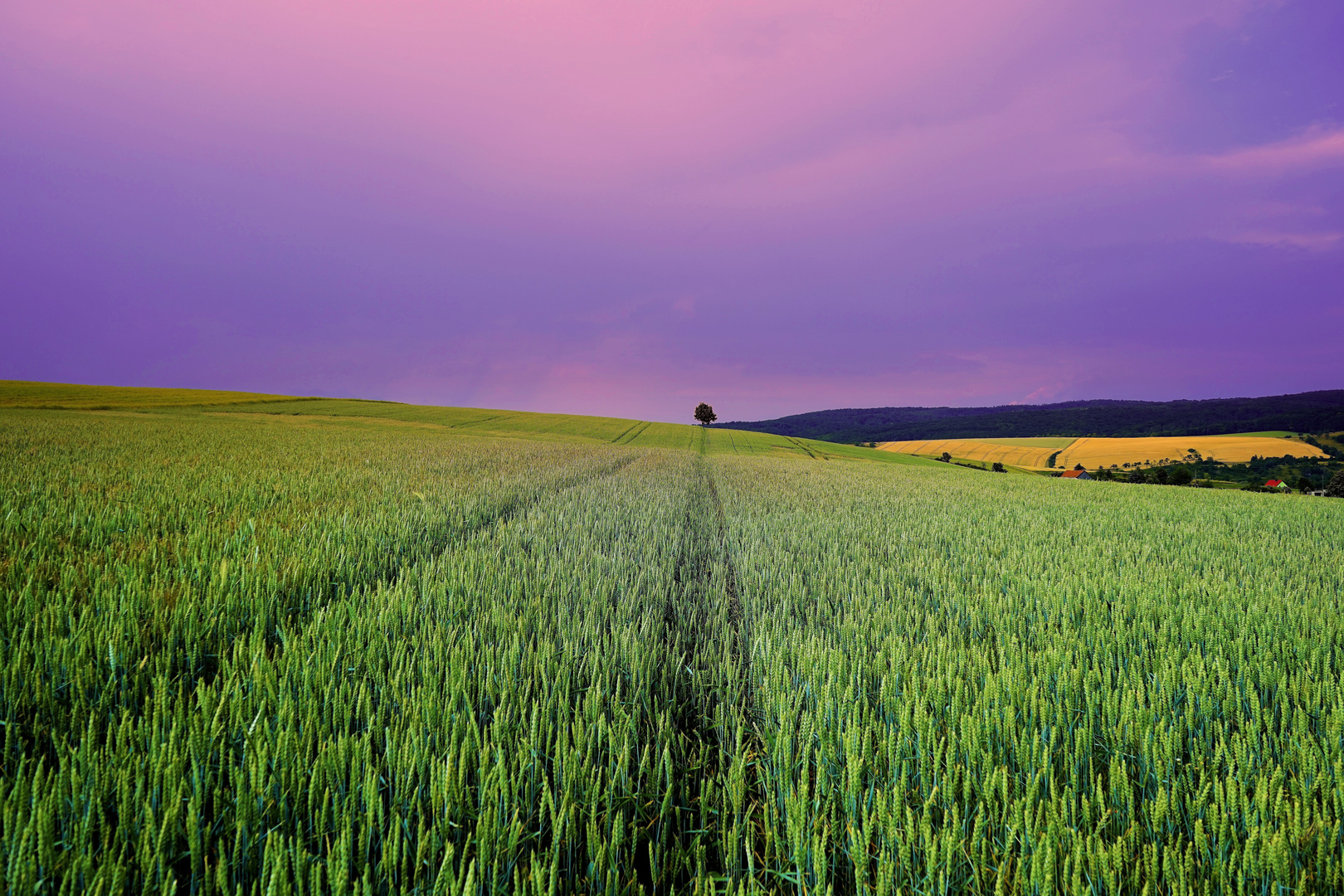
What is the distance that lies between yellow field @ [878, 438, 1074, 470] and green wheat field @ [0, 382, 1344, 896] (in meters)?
67.3

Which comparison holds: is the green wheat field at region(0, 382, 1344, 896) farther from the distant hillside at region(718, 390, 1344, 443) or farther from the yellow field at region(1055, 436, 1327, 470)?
the distant hillside at region(718, 390, 1344, 443)

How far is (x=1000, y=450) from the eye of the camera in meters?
75.3

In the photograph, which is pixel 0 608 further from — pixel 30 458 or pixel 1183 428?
pixel 1183 428

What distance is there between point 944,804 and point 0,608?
14.0 ft

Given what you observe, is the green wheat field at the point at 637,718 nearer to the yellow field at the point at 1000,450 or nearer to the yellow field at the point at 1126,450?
the yellow field at the point at 1126,450

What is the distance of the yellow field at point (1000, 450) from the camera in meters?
68.4

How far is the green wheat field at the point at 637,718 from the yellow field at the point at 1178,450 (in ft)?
242

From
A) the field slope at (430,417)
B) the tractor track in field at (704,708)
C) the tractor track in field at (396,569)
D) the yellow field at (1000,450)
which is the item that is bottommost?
the yellow field at (1000,450)

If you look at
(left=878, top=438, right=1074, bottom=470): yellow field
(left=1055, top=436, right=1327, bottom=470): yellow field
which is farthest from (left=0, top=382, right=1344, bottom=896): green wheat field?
(left=1055, top=436, right=1327, bottom=470): yellow field

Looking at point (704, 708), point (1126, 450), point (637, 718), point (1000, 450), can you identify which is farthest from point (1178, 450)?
point (637, 718)

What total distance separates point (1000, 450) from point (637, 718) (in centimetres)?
8930

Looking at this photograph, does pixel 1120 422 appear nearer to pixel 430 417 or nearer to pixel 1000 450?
pixel 1000 450

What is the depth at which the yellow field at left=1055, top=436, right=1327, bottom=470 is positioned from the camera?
56.9 m

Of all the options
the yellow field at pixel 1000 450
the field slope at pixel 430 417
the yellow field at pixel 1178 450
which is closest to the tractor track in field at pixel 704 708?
the field slope at pixel 430 417
